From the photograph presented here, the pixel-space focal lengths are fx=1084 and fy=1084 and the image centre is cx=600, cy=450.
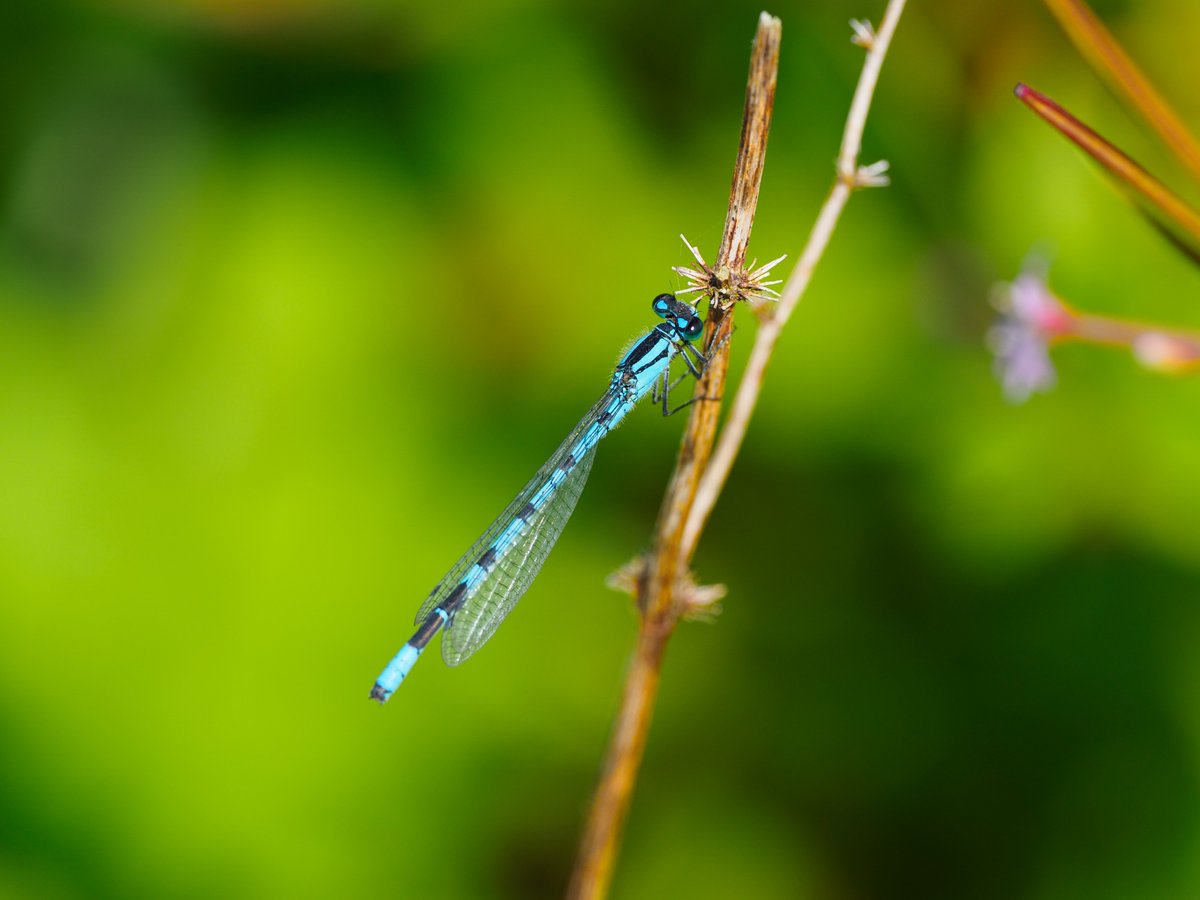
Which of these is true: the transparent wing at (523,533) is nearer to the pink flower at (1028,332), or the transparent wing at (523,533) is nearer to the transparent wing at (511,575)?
the transparent wing at (511,575)

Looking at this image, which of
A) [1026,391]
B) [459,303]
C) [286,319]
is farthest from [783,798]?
[286,319]

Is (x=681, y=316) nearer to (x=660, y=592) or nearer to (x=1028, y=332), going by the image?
(x=1028, y=332)

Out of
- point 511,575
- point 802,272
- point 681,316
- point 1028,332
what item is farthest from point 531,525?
point 802,272

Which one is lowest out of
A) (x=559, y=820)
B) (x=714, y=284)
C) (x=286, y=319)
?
(x=714, y=284)

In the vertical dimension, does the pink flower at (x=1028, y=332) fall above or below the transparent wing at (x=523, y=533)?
below

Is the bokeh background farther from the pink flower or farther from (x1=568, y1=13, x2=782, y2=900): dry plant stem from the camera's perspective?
(x1=568, y1=13, x2=782, y2=900): dry plant stem

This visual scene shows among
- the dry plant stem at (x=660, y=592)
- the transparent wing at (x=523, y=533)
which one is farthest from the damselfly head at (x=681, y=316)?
the dry plant stem at (x=660, y=592)

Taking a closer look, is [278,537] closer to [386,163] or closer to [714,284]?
[386,163]
